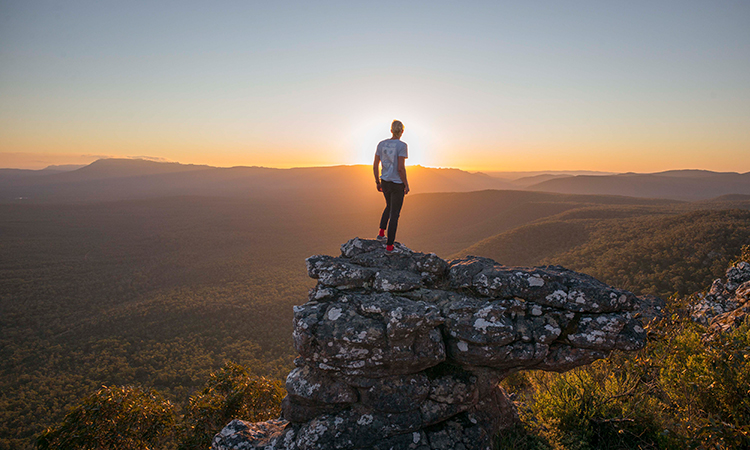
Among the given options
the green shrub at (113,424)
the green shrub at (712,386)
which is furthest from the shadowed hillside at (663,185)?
the green shrub at (113,424)

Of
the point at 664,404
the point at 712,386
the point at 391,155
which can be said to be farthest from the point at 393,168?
the point at 664,404

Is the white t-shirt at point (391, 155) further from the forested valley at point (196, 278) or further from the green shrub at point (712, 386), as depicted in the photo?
the green shrub at point (712, 386)

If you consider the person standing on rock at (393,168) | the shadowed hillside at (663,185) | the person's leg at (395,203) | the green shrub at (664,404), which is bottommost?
the green shrub at (664,404)

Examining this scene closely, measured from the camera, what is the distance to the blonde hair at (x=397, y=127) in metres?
8.47

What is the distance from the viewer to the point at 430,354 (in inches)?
269

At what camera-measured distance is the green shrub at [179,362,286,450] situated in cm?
979

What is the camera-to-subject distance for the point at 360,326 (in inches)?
265

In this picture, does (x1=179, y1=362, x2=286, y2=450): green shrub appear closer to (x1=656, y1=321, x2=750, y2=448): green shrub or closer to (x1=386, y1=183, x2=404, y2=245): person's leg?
(x1=386, y1=183, x2=404, y2=245): person's leg

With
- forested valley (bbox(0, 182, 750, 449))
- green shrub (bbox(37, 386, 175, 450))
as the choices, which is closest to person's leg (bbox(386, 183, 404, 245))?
forested valley (bbox(0, 182, 750, 449))

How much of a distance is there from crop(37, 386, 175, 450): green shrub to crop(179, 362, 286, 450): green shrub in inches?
32.1

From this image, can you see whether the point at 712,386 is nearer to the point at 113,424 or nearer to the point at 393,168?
the point at 393,168

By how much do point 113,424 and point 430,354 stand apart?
31.6 ft

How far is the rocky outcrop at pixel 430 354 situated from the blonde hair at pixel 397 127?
4.44m

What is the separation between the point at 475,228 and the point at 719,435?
2593 inches
